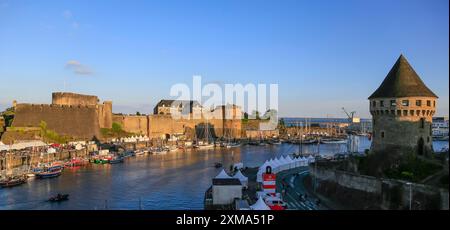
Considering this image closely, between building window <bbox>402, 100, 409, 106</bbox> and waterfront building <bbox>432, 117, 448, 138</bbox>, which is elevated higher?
building window <bbox>402, 100, 409, 106</bbox>

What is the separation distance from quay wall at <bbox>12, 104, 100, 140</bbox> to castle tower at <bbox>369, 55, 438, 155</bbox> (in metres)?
35.5

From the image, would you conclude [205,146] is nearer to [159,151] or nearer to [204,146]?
[204,146]

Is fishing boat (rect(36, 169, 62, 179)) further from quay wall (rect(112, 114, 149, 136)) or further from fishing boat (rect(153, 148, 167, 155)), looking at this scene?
quay wall (rect(112, 114, 149, 136))

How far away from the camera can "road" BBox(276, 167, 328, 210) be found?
16.5m

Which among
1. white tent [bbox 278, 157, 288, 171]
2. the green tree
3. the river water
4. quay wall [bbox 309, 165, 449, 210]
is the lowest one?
the river water

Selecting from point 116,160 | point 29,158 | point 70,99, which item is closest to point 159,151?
point 116,160

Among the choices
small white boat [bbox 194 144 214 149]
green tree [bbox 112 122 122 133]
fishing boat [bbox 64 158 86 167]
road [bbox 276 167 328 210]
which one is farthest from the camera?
small white boat [bbox 194 144 214 149]

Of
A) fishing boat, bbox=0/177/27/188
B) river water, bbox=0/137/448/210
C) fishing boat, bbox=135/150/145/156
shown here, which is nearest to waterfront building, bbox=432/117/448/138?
fishing boat, bbox=135/150/145/156

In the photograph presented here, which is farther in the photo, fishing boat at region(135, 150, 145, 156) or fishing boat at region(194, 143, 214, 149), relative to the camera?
fishing boat at region(194, 143, 214, 149)

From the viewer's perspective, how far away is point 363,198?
569 inches

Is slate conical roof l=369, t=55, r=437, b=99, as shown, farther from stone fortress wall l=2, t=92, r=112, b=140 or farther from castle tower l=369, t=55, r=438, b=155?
stone fortress wall l=2, t=92, r=112, b=140

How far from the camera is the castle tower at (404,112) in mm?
15188

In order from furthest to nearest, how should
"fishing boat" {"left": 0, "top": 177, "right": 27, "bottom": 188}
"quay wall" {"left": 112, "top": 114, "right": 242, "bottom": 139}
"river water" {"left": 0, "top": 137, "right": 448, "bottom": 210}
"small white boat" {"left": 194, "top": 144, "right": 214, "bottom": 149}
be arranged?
"quay wall" {"left": 112, "top": 114, "right": 242, "bottom": 139} < "small white boat" {"left": 194, "top": 144, "right": 214, "bottom": 149} < "fishing boat" {"left": 0, "top": 177, "right": 27, "bottom": 188} < "river water" {"left": 0, "top": 137, "right": 448, "bottom": 210}
